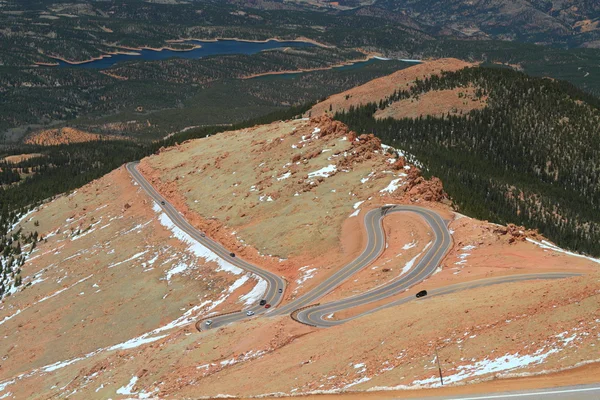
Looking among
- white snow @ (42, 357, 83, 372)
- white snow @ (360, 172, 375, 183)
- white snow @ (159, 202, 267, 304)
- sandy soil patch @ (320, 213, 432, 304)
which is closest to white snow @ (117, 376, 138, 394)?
sandy soil patch @ (320, 213, 432, 304)

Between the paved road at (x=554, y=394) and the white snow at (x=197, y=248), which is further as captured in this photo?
the white snow at (x=197, y=248)

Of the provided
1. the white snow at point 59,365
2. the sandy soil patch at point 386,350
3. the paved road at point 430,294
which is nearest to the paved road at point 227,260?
the sandy soil patch at point 386,350

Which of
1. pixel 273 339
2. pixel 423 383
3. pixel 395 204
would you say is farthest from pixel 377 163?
pixel 423 383

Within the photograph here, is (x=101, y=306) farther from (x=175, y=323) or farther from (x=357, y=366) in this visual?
(x=357, y=366)

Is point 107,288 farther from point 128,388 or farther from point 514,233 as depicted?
point 514,233

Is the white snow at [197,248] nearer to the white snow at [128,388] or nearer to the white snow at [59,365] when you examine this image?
the white snow at [59,365]

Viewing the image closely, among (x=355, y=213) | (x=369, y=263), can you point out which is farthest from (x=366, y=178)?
(x=369, y=263)
